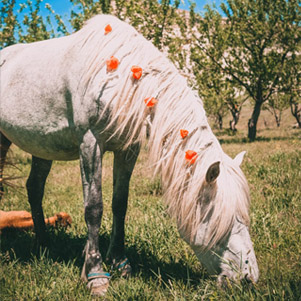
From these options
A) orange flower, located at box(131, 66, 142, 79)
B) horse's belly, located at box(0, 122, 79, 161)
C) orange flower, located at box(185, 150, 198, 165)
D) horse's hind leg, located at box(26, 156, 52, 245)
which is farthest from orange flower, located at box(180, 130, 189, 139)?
horse's hind leg, located at box(26, 156, 52, 245)

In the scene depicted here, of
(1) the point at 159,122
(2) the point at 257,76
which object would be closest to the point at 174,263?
(1) the point at 159,122

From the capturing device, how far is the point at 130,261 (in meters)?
2.79

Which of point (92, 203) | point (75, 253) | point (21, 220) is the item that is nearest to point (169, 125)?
point (92, 203)

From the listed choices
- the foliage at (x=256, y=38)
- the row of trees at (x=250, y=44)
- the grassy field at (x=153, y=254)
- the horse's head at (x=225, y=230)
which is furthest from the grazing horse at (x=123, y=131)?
the foliage at (x=256, y=38)

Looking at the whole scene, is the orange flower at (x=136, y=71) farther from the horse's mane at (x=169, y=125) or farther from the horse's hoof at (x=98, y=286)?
the horse's hoof at (x=98, y=286)

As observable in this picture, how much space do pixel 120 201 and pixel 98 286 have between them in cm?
79

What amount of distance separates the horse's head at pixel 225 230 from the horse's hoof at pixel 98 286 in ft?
2.74

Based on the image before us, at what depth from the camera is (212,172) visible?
1.74m

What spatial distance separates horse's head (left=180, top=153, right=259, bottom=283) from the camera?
176cm

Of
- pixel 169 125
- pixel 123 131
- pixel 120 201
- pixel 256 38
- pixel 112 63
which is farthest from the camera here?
pixel 256 38

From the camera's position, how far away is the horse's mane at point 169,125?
5.98ft

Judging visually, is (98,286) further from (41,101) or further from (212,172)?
(41,101)

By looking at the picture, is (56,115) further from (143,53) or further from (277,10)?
(277,10)

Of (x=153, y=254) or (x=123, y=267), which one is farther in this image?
(x=153, y=254)
